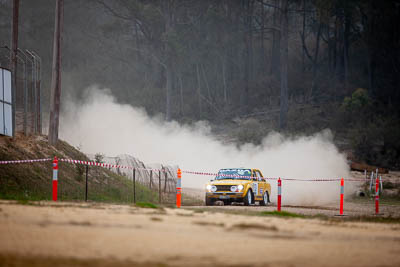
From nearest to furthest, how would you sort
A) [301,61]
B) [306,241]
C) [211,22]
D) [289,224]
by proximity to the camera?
[306,241] < [289,224] < [211,22] < [301,61]

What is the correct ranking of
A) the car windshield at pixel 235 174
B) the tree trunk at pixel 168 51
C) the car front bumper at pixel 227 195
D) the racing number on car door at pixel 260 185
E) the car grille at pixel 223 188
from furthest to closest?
the tree trunk at pixel 168 51, the racing number on car door at pixel 260 185, the car windshield at pixel 235 174, the car grille at pixel 223 188, the car front bumper at pixel 227 195

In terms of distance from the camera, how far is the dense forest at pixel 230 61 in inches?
2356

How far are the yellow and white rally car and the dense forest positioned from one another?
2803cm

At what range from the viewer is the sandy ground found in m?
7.66

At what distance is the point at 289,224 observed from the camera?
12.4 meters

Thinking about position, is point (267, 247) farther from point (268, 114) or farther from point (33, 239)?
point (268, 114)

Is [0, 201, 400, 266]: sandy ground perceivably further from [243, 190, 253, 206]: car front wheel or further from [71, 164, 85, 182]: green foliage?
[243, 190, 253, 206]: car front wheel

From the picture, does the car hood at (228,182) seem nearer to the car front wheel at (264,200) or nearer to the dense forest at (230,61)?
the car front wheel at (264,200)

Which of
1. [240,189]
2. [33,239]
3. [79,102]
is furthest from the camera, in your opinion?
[79,102]

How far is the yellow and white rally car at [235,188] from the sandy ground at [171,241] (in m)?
11.9

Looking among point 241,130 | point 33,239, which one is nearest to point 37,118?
point 33,239

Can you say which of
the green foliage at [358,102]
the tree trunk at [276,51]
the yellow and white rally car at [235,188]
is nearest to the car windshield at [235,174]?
the yellow and white rally car at [235,188]

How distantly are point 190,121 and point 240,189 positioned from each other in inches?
1605

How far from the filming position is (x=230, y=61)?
75.9 meters
